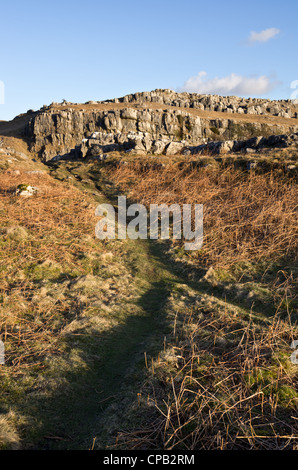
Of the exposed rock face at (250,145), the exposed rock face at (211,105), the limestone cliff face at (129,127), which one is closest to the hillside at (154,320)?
the exposed rock face at (250,145)

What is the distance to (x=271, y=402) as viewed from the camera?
3756 millimetres

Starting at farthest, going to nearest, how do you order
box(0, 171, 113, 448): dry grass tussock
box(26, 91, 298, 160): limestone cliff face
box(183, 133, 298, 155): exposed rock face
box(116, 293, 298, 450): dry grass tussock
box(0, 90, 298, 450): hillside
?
box(26, 91, 298, 160): limestone cliff face < box(183, 133, 298, 155): exposed rock face < box(0, 171, 113, 448): dry grass tussock < box(0, 90, 298, 450): hillside < box(116, 293, 298, 450): dry grass tussock

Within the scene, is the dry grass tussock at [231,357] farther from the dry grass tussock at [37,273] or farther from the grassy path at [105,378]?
the dry grass tussock at [37,273]

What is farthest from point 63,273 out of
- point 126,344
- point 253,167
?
point 253,167

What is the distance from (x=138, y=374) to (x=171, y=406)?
2.98ft

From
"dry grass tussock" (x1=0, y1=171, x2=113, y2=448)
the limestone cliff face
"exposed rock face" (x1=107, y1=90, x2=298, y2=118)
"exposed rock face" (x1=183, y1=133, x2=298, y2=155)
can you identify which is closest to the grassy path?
"dry grass tussock" (x1=0, y1=171, x2=113, y2=448)

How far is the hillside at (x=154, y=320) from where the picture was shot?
11.8 ft

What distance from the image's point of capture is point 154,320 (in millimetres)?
6238

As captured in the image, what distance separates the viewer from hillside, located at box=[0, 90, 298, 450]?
361cm

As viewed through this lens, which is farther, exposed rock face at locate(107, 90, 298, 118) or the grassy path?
exposed rock face at locate(107, 90, 298, 118)

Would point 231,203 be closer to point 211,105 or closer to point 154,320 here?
point 154,320

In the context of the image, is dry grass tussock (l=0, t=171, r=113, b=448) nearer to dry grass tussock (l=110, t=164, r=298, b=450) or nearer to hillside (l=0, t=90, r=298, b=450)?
hillside (l=0, t=90, r=298, b=450)

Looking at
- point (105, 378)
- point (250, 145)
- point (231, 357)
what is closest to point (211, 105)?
point (250, 145)

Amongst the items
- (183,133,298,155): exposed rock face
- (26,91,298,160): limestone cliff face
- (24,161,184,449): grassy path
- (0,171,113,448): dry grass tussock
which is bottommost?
(24,161,184,449): grassy path
